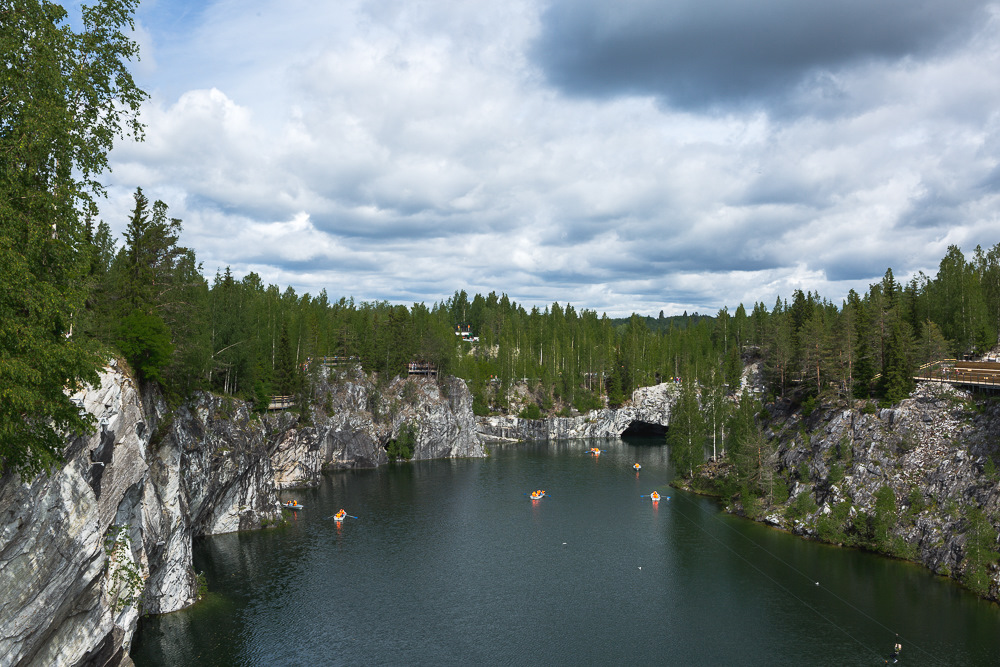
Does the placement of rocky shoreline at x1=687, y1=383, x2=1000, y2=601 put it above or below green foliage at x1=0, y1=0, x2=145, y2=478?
below

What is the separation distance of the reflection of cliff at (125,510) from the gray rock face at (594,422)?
58.9m

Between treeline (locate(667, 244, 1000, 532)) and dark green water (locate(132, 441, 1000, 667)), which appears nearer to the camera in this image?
dark green water (locate(132, 441, 1000, 667))

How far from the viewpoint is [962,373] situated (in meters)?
76.6

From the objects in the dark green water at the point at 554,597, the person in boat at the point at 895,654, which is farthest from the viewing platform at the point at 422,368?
the person in boat at the point at 895,654

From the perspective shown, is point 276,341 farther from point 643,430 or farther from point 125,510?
point 643,430

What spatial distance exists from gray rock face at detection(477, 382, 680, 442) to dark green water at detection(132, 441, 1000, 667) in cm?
7326

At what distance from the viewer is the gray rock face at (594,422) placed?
165125 mm

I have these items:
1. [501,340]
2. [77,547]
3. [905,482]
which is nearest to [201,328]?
[77,547]

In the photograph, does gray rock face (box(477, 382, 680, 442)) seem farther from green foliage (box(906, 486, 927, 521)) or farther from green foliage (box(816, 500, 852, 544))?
green foliage (box(906, 486, 927, 521))

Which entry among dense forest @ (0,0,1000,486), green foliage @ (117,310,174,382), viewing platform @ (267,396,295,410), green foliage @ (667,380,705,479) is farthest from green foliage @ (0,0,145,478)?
green foliage @ (667,380,705,479)

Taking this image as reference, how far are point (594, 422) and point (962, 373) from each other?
336 feet

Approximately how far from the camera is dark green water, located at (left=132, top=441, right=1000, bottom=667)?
157 feet

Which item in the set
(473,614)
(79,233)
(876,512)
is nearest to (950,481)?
(876,512)

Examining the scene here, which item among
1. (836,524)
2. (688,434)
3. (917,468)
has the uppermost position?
(688,434)
